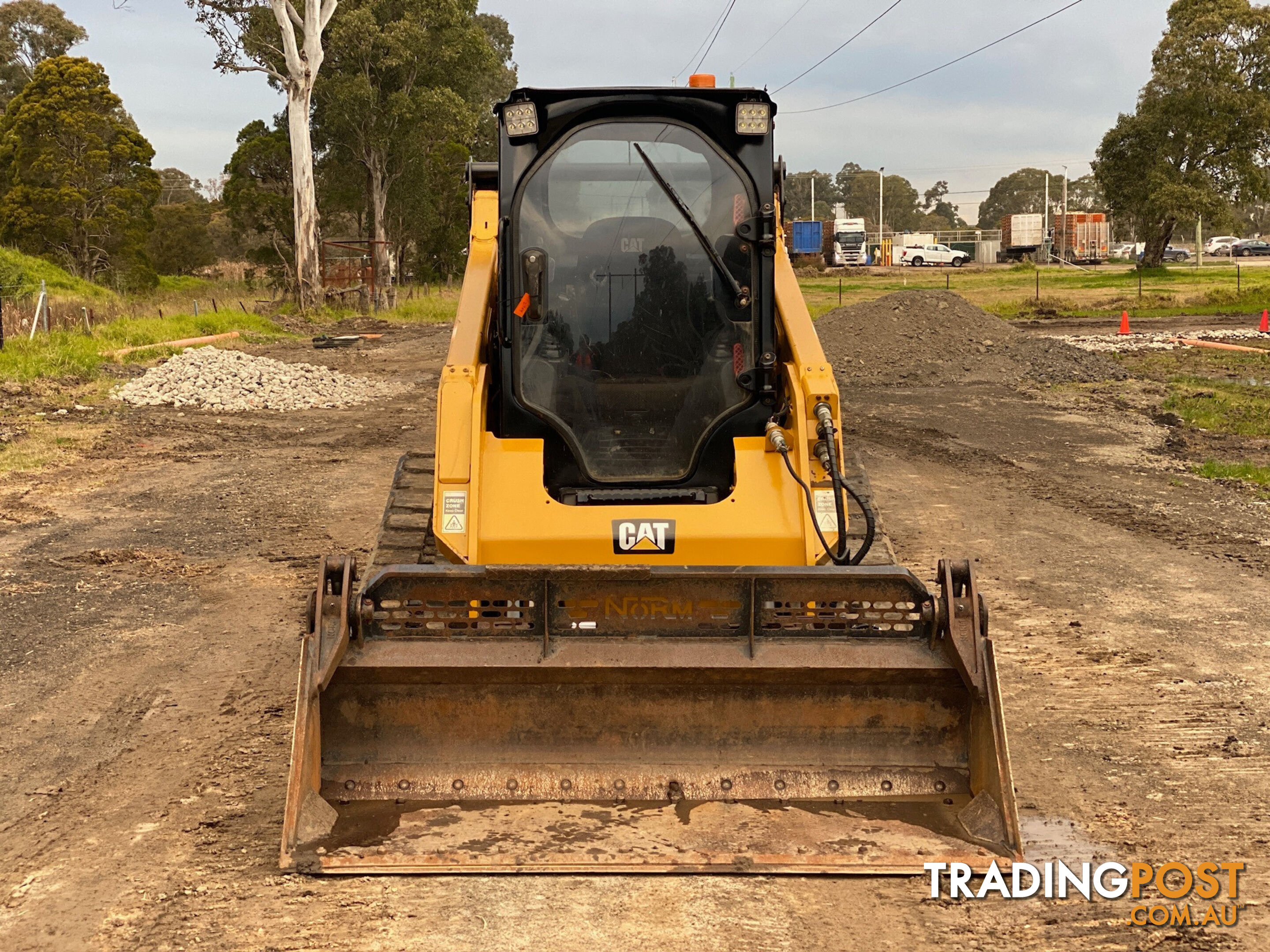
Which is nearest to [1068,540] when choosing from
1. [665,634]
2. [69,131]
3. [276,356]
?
[665,634]

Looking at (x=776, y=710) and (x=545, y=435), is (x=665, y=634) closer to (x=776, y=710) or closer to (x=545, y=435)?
(x=776, y=710)

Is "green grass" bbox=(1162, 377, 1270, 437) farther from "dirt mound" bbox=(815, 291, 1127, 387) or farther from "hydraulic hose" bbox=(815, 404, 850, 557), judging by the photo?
"hydraulic hose" bbox=(815, 404, 850, 557)

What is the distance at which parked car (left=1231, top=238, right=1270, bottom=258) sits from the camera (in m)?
74.8

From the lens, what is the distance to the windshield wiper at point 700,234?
208 inches

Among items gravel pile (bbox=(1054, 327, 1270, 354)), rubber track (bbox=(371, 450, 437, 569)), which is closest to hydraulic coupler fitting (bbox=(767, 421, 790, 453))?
rubber track (bbox=(371, 450, 437, 569))

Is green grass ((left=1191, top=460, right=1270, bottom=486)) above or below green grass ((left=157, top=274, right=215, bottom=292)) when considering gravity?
below

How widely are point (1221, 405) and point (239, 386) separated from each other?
1358cm

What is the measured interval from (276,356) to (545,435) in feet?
62.9

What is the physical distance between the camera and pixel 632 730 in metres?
4.51

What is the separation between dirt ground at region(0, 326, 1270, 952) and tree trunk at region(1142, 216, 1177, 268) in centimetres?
4097

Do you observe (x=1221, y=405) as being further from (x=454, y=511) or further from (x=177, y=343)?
(x=177, y=343)

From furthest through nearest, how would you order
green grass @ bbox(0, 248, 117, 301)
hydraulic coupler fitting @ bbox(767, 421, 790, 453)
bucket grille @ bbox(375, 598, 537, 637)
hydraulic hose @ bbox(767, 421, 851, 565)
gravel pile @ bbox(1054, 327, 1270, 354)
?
green grass @ bbox(0, 248, 117, 301) → gravel pile @ bbox(1054, 327, 1270, 354) → hydraulic coupler fitting @ bbox(767, 421, 790, 453) → hydraulic hose @ bbox(767, 421, 851, 565) → bucket grille @ bbox(375, 598, 537, 637)

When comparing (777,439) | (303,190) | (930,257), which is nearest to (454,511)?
(777,439)

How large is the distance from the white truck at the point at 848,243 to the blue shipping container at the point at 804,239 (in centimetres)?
6247
